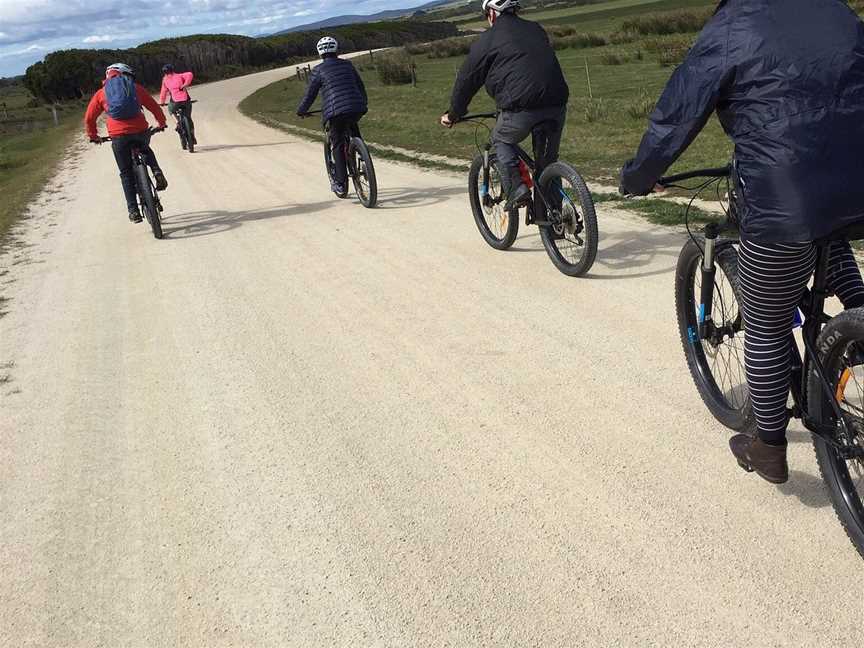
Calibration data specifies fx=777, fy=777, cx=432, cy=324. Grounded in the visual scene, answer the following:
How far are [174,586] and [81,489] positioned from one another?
3.53 ft

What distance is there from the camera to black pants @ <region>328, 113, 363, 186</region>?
9.59 meters

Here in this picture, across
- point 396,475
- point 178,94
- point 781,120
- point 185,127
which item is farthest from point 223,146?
point 781,120

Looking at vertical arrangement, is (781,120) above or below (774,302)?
above

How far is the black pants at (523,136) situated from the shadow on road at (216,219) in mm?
4166

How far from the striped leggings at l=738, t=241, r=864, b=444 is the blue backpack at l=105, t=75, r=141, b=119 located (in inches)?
319

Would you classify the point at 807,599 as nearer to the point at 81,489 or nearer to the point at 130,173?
the point at 81,489

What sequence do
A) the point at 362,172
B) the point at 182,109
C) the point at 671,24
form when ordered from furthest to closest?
the point at 671,24
the point at 182,109
the point at 362,172

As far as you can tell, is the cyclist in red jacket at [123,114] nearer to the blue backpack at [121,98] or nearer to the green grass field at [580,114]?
the blue backpack at [121,98]

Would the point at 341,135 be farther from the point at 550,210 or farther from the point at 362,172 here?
the point at 550,210

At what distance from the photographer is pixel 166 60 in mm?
55969

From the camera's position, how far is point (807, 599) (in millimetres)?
2590

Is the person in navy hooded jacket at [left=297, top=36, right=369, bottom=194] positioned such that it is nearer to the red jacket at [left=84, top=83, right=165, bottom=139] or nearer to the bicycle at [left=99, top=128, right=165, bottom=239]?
the red jacket at [left=84, top=83, right=165, bottom=139]

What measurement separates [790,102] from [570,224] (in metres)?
3.67

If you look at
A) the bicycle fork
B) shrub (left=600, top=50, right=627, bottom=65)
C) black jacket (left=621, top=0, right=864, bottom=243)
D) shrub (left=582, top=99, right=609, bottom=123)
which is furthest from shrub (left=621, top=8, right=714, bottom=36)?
black jacket (left=621, top=0, right=864, bottom=243)
